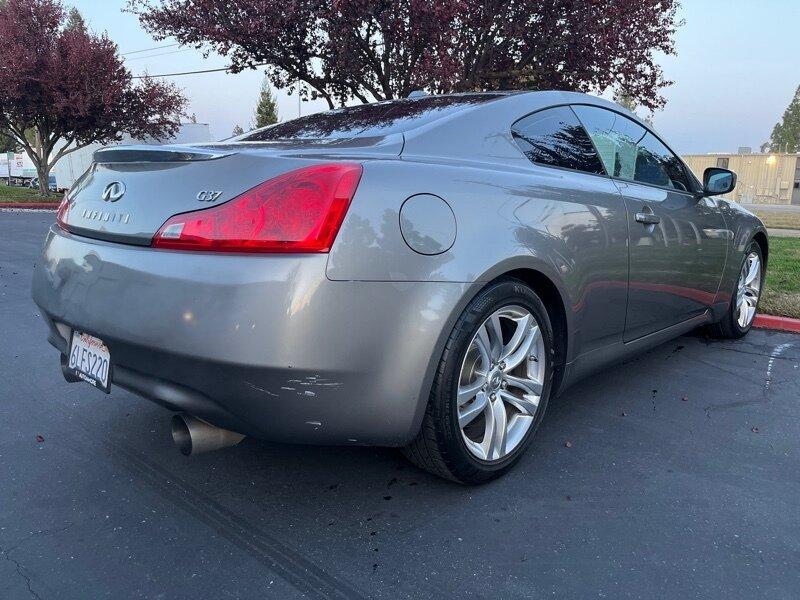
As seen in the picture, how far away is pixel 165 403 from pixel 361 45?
998cm

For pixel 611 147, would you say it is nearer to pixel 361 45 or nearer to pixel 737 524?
pixel 737 524

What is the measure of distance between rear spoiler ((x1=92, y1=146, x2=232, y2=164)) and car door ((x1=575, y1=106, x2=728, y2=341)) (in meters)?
1.84

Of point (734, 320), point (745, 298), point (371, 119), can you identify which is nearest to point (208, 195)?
point (371, 119)

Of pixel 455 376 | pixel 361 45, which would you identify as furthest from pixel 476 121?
pixel 361 45

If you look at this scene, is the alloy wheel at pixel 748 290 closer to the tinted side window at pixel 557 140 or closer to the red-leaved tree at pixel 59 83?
the tinted side window at pixel 557 140

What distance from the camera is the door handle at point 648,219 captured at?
3.04 metres

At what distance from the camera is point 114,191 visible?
2250 millimetres

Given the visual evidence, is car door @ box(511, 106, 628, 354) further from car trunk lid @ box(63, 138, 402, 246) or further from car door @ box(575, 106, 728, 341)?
car trunk lid @ box(63, 138, 402, 246)

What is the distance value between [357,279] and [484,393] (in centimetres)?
78

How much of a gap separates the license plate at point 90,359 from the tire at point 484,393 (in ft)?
3.48

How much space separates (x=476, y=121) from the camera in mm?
2555

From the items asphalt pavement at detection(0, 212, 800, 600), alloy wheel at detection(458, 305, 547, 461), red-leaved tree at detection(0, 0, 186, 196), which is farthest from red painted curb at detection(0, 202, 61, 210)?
alloy wheel at detection(458, 305, 547, 461)

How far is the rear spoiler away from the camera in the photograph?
2.10 meters

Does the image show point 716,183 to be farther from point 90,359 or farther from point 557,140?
point 90,359
